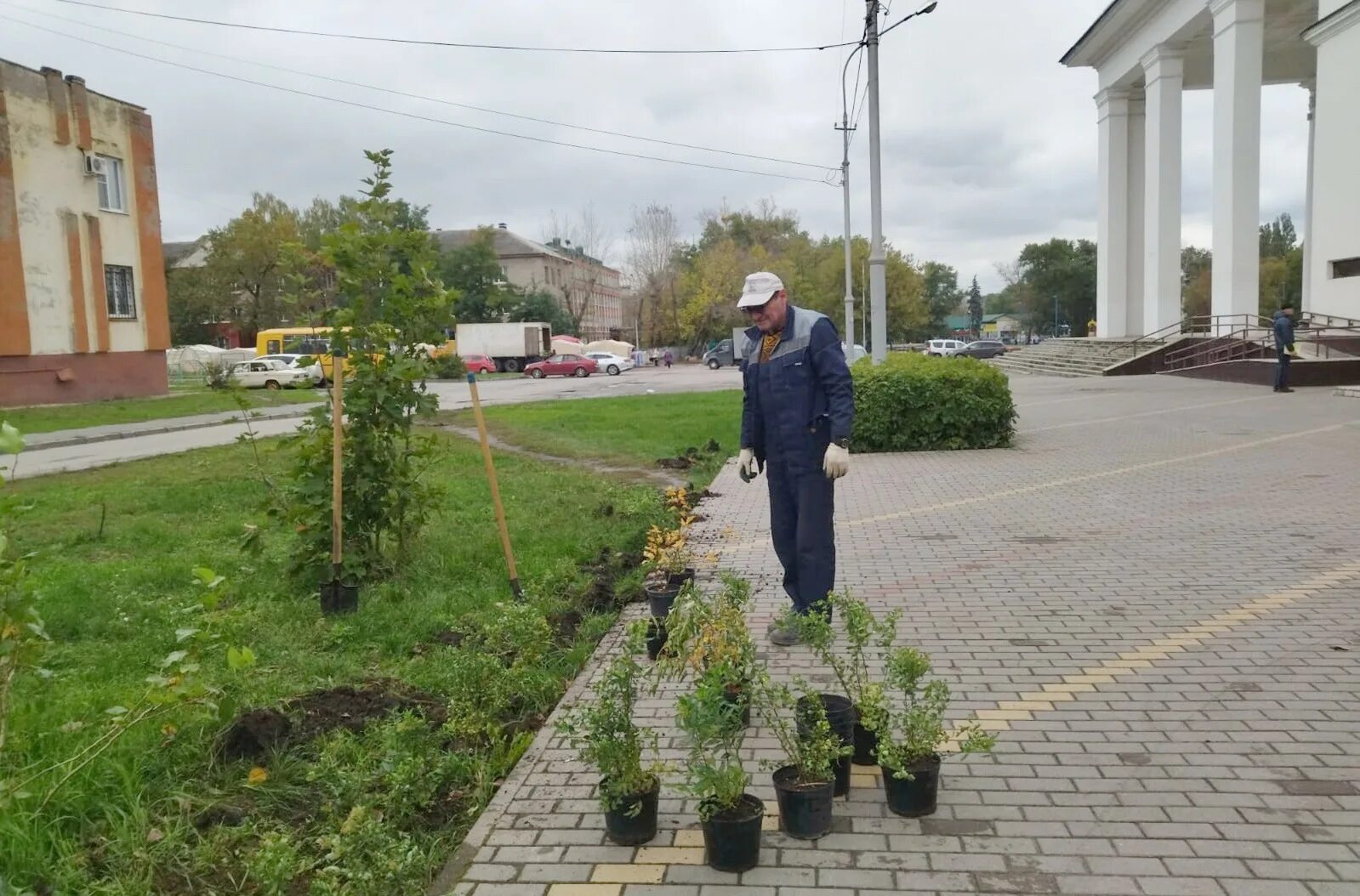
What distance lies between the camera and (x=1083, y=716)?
13.7ft

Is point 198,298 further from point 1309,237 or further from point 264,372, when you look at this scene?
point 1309,237

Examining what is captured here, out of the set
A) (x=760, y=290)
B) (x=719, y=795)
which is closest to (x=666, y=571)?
(x=760, y=290)

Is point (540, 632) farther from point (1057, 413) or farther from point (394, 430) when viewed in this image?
point (1057, 413)

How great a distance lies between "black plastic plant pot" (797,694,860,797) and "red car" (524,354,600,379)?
1802 inches

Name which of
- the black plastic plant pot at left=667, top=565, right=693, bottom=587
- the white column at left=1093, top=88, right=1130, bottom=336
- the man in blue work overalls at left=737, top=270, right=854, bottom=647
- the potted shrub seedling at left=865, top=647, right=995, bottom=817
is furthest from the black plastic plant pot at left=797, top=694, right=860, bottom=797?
the white column at left=1093, top=88, right=1130, bottom=336

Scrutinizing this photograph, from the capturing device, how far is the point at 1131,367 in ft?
100

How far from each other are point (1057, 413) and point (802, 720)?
1687 cm

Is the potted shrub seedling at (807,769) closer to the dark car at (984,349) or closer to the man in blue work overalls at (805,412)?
the man in blue work overalls at (805,412)

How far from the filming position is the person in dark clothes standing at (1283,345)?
19.6 m

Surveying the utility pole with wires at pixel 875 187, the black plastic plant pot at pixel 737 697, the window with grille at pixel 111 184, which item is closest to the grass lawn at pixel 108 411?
the window with grille at pixel 111 184

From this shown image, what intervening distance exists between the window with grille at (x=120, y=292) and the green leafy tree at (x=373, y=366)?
26.3 meters

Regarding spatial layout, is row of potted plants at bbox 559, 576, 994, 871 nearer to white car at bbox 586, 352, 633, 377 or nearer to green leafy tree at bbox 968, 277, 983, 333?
white car at bbox 586, 352, 633, 377

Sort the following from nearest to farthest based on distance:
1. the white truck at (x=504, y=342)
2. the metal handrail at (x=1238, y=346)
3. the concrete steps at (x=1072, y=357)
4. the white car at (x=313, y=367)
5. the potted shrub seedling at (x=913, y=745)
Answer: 1. the potted shrub seedling at (x=913, y=745)
2. the white car at (x=313, y=367)
3. the metal handrail at (x=1238, y=346)
4. the concrete steps at (x=1072, y=357)
5. the white truck at (x=504, y=342)

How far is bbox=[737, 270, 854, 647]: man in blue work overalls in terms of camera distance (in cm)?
490
